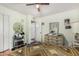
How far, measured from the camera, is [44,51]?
233 centimetres

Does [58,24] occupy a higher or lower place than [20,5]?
lower

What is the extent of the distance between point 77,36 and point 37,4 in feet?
3.15

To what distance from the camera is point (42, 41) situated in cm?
236

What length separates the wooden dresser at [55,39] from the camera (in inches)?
91.9

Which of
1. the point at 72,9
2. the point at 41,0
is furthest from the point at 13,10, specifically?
the point at 72,9

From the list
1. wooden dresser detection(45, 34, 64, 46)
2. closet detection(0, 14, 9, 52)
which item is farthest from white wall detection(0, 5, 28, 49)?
wooden dresser detection(45, 34, 64, 46)

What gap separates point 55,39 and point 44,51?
311 millimetres

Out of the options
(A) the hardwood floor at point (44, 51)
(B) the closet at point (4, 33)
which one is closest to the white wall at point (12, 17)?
(B) the closet at point (4, 33)

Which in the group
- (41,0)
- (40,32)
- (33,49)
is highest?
(41,0)

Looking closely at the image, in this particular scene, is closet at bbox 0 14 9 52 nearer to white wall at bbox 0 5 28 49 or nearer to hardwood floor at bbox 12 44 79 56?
white wall at bbox 0 5 28 49

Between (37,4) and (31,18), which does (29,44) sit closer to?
(31,18)

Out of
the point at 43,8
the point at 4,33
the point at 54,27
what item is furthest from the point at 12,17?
the point at 54,27

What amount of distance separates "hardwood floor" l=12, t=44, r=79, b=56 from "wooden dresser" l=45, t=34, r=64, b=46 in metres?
0.08

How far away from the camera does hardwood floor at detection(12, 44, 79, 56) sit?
2.32 m
